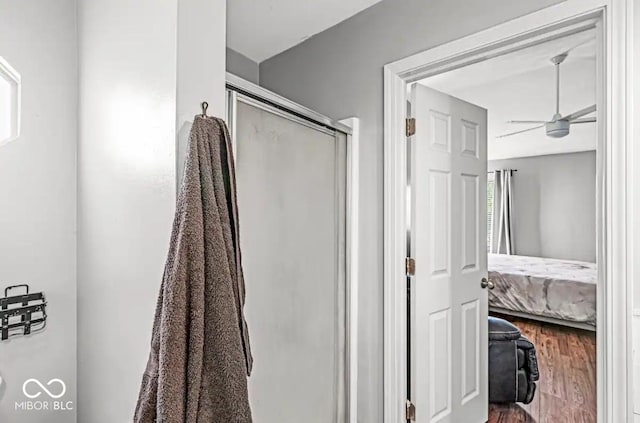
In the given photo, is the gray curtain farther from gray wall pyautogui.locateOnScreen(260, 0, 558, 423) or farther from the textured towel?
the textured towel

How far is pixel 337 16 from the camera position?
218cm

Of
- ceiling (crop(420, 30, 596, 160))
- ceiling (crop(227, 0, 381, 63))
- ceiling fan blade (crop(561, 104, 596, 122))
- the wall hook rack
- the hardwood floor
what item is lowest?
the hardwood floor

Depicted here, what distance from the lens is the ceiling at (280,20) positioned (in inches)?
Result: 81.1

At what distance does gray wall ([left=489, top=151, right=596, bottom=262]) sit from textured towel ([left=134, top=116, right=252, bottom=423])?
A: 7.26m

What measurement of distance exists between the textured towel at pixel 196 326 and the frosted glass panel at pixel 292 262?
0.58m

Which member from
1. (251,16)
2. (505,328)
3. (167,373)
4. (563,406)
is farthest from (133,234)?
(563,406)

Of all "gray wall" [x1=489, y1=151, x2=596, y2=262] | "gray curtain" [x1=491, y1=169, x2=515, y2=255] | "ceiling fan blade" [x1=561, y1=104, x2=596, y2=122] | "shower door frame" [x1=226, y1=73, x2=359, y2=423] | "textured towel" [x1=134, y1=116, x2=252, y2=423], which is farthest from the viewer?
"gray curtain" [x1=491, y1=169, x2=515, y2=255]

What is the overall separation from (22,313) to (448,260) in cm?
197

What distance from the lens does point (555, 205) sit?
23.3 feet

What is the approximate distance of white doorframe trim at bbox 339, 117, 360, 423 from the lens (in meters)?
2.11

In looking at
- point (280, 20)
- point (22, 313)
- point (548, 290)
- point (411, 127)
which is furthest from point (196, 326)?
point (548, 290)

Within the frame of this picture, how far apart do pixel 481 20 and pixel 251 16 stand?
1.21 meters

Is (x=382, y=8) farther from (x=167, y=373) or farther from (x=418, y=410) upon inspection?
(x=418, y=410)

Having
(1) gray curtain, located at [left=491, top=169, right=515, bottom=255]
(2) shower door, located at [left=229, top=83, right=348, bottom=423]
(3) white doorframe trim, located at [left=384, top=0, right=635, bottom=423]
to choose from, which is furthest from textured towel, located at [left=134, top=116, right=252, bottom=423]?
(1) gray curtain, located at [left=491, top=169, right=515, bottom=255]
